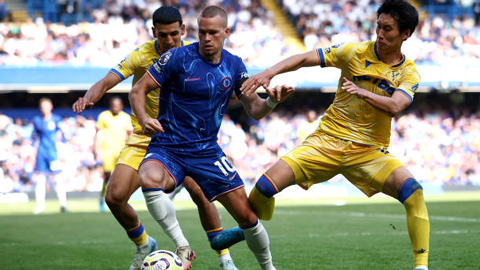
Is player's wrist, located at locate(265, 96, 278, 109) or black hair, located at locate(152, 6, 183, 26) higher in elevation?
black hair, located at locate(152, 6, 183, 26)

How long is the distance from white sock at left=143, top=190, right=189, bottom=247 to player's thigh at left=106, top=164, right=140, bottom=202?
720 millimetres

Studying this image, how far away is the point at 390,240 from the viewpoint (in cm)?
912

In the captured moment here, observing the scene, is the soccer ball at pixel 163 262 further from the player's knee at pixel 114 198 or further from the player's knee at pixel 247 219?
the player's knee at pixel 114 198

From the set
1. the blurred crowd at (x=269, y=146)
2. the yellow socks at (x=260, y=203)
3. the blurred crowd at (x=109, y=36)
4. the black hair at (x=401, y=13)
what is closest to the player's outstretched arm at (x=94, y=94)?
the yellow socks at (x=260, y=203)

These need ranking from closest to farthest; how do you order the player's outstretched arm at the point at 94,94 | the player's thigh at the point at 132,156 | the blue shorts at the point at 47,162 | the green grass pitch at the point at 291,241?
the player's outstretched arm at the point at 94,94 → the player's thigh at the point at 132,156 → the green grass pitch at the point at 291,241 → the blue shorts at the point at 47,162

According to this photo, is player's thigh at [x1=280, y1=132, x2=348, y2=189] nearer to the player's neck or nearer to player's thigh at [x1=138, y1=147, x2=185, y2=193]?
player's thigh at [x1=138, y1=147, x2=185, y2=193]

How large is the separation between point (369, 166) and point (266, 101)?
3.49 feet

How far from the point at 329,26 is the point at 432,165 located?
641 cm

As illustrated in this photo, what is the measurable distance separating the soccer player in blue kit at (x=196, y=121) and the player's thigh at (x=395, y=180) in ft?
3.67

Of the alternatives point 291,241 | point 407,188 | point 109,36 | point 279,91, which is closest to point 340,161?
point 407,188

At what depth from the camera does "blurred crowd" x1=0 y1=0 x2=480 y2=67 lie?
22.5 m

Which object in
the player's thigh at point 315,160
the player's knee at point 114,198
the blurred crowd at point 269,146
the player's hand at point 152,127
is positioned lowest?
the blurred crowd at point 269,146

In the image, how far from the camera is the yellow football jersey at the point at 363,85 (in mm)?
6031

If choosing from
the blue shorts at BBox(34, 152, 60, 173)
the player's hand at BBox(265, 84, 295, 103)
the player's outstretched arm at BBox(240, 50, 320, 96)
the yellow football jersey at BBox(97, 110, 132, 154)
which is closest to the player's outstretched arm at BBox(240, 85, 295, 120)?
the player's hand at BBox(265, 84, 295, 103)
